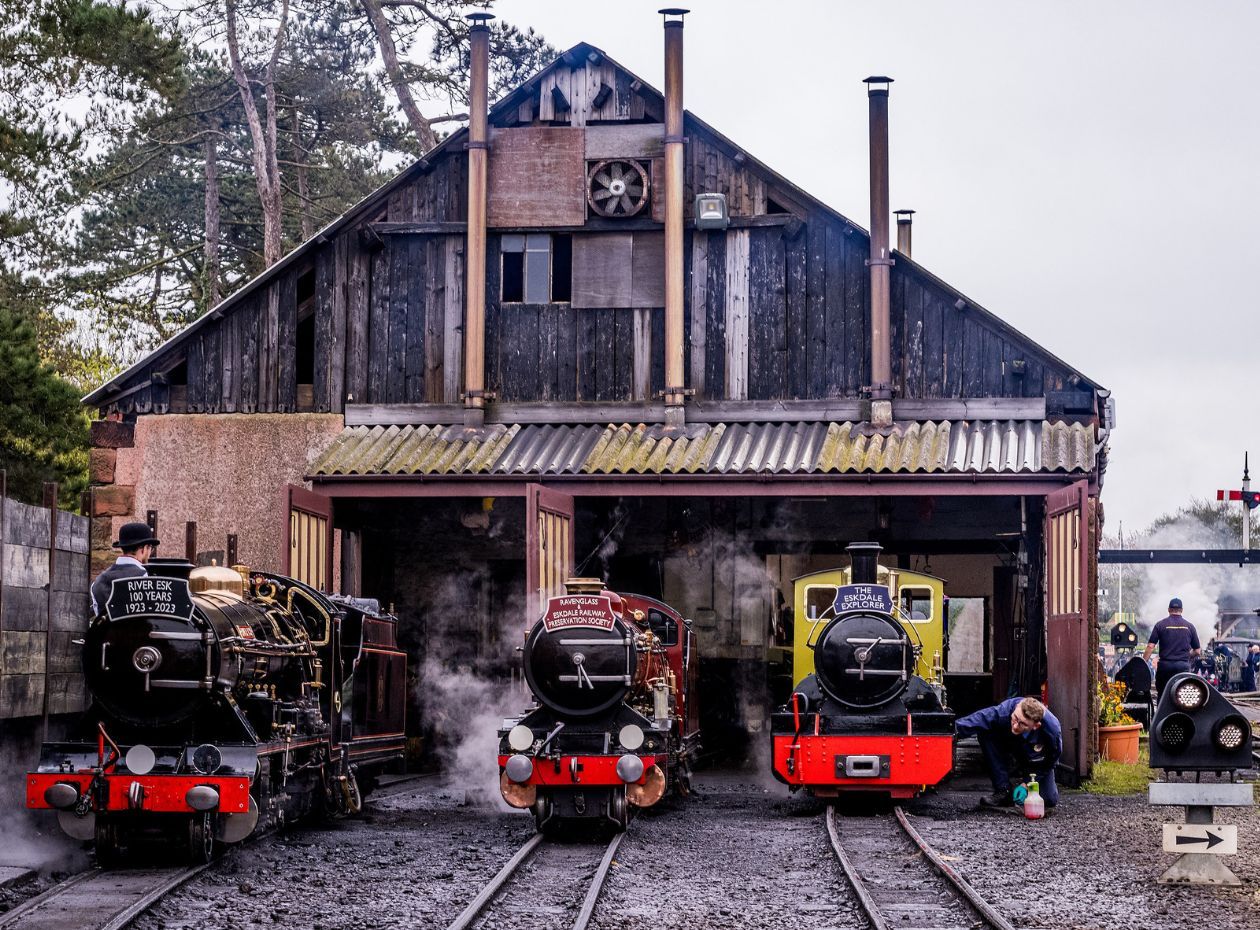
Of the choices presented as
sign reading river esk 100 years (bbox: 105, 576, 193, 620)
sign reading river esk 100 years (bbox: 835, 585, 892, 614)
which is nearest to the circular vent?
sign reading river esk 100 years (bbox: 835, 585, 892, 614)

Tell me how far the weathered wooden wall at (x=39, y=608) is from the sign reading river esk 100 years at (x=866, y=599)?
6001mm

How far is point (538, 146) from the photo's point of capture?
18438 mm

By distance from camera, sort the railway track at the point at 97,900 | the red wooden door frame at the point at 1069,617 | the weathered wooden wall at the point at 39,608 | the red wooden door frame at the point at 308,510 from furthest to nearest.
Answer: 1. the red wooden door frame at the point at 308,510
2. the red wooden door frame at the point at 1069,617
3. the weathered wooden wall at the point at 39,608
4. the railway track at the point at 97,900

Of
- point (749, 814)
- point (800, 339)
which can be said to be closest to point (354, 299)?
point (800, 339)

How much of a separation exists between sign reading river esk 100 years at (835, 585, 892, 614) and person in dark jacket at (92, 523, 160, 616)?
219 inches

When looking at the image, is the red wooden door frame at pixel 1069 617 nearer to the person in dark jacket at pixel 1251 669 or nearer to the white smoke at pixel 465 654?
the white smoke at pixel 465 654

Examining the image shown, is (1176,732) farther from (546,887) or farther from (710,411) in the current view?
(710,411)

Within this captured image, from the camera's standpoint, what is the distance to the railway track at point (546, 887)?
8.52 meters

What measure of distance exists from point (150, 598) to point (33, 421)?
15016mm

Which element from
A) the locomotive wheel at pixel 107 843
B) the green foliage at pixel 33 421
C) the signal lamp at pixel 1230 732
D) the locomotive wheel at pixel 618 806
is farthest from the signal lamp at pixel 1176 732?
the green foliage at pixel 33 421

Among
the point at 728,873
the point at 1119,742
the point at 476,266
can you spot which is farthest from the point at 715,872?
the point at 476,266

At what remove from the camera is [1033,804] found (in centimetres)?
1296

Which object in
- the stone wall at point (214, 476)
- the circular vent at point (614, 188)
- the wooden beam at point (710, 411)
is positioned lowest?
the stone wall at point (214, 476)

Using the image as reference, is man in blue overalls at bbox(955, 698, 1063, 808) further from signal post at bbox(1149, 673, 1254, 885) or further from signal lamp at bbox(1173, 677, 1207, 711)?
signal lamp at bbox(1173, 677, 1207, 711)
